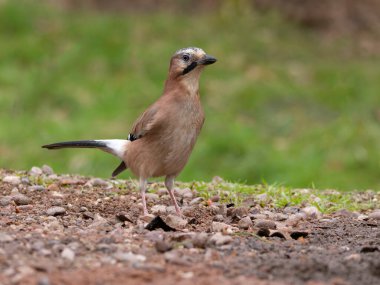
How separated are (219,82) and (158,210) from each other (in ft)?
25.1

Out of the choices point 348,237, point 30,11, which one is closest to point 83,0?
point 30,11

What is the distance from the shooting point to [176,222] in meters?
5.78

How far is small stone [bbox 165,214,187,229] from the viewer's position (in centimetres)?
575

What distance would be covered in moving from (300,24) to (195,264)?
12.6 m

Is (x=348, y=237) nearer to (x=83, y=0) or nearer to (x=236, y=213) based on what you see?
(x=236, y=213)

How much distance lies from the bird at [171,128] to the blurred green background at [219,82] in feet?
12.6

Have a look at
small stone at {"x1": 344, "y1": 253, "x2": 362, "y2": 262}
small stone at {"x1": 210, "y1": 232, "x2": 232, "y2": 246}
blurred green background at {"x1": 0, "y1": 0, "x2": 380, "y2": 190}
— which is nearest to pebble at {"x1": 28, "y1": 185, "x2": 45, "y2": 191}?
small stone at {"x1": 210, "y1": 232, "x2": 232, "y2": 246}

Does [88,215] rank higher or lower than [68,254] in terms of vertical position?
higher

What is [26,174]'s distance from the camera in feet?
25.7

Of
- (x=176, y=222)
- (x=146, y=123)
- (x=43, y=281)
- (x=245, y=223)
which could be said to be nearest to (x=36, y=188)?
(x=146, y=123)

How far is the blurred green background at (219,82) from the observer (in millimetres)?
Result: 11602

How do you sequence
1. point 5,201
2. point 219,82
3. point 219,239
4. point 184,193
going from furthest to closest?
1. point 219,82
2. point 184,193
3. point 5,201
4. point 219,239

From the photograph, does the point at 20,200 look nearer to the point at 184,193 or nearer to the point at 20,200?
the point at 20,200

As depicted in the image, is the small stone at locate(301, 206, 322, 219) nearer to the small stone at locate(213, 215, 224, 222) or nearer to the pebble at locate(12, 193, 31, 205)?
the small stone at locate(213, 215, 224, 222)
